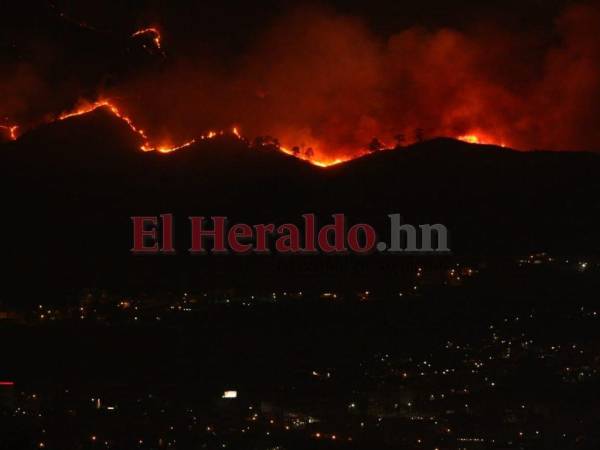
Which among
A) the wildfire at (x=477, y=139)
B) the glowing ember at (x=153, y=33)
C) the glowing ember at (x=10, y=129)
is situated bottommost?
the wildfire at (x=477, y=139)

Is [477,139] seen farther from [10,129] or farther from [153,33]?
[10,129]

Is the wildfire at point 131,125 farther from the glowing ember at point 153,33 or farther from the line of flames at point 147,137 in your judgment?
the glowing ember at point 153,33

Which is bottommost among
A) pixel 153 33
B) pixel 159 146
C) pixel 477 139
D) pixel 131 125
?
pixel 159 146

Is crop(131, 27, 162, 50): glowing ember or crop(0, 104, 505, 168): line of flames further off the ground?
crop(131, 27, 162, 50): glowing ember

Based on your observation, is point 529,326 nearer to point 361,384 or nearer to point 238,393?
point 361,384

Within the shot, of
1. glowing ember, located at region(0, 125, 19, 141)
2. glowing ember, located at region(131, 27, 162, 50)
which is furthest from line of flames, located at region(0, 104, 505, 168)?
glowing ember, located at region(131, 27, 162, 50)

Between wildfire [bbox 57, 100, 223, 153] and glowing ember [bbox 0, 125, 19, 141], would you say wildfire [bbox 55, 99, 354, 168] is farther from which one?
glowing ember [bbox 0, 125, 19, 141]

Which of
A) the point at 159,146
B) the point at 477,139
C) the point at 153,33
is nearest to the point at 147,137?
the point at 159,146

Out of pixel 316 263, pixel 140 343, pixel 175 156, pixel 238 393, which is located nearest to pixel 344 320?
pixel 316 263

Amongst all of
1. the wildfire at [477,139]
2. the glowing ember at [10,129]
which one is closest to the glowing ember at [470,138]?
the wildfire at [477,139]

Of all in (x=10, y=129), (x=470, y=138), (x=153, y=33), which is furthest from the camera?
(x=10, y=129)

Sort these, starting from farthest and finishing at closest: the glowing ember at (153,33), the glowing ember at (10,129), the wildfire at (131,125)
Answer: the glowing ember at (10,129)
the glowing ember at (153,33)
the wildfire at (131,125)

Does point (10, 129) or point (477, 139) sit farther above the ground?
point (10, 129)

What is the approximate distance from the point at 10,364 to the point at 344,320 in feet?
22.0
